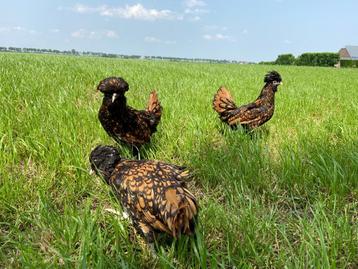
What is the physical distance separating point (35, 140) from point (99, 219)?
1.30 metres

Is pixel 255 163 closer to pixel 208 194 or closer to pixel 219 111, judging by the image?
pixel 208 194

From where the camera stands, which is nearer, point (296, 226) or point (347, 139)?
point (296, 226)

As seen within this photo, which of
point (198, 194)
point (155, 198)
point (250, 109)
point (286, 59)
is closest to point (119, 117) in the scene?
point (198, 194)

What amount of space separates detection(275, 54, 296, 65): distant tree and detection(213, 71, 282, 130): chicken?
5013cm

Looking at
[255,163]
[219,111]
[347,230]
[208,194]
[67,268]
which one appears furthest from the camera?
[219,111]

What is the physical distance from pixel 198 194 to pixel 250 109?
1.83 m

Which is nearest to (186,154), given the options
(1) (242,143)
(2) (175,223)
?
(1) (242,143)

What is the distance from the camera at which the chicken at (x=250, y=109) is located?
167 inches

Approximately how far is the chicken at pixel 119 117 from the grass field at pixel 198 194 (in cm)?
A: 22

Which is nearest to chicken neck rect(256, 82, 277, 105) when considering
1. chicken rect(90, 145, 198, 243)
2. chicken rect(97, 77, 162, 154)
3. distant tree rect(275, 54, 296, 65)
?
chicken rect(97, 77, 162, 154)

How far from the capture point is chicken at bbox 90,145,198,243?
194cm

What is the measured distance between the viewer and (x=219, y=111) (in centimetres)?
453

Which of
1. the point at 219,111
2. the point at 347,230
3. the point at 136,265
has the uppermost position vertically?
the point at 219,111

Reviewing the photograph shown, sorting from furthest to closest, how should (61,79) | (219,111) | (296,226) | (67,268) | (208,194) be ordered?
(61,79)
(219,111)
(208,194)
(296,226)
(67,268)
